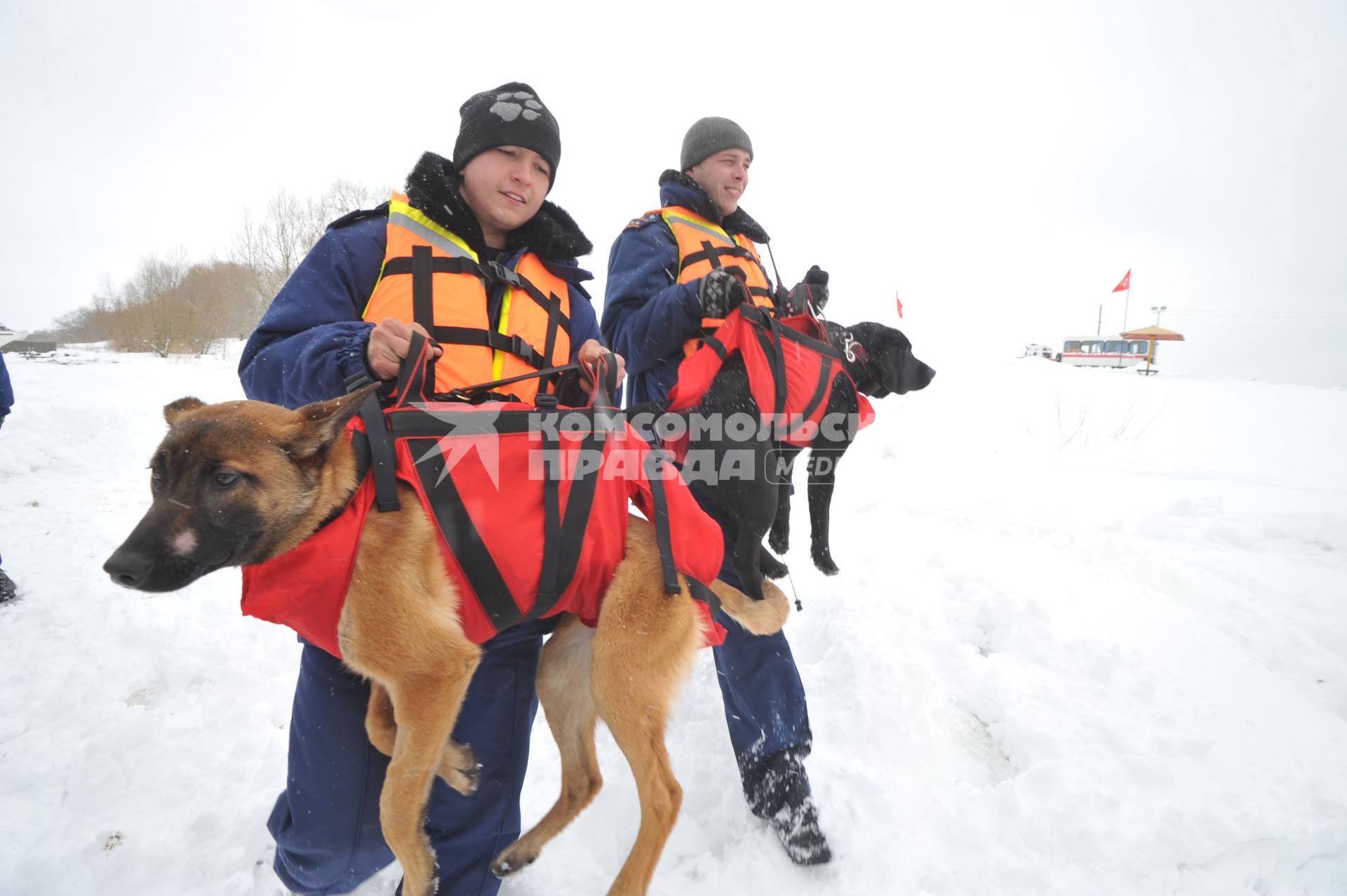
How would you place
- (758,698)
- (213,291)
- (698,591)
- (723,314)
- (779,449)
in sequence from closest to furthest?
1. (698,591)
2. (723,314)
3. (758,698)
4. (779,449)
5. (213,291)

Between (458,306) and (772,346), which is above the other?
(458,306)

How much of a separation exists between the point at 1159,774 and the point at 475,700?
9.06ft

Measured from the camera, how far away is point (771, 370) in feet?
7.88

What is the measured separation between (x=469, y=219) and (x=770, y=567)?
6.27 ft

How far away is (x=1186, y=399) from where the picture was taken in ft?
44.4

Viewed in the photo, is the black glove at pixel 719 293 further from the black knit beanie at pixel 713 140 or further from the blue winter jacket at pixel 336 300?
the black knit beanie at pixel 713 140

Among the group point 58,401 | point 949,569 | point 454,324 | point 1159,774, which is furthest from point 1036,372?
point 58,401

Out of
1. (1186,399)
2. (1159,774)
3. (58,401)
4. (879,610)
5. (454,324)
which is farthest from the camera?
(1186,399)

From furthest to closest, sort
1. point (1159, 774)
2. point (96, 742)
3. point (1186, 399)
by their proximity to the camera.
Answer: point (1186, 399) < point (96, 742) < point (1159, 774)

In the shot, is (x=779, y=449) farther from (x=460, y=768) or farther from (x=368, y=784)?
(x=368, y=784)

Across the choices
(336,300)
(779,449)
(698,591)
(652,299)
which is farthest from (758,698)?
(336,300)

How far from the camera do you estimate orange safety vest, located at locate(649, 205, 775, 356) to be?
102 inches

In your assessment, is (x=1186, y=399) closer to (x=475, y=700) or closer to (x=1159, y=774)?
(x=1159, y=774)

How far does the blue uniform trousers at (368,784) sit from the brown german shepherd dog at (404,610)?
3.6 inches
